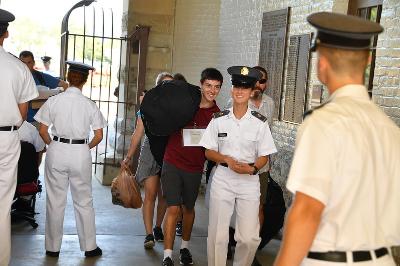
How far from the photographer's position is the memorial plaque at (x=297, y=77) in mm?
7512

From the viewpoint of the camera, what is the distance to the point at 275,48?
8.49 m

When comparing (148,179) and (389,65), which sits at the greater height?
(389,65)

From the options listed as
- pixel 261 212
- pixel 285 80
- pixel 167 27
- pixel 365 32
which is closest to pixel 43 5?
pixel 167 27

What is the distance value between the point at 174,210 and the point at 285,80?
286cm

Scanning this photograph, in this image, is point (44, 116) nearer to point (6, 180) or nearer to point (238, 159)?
point (6, 180)

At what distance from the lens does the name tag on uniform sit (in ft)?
19.2

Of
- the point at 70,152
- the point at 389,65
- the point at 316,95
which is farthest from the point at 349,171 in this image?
the point at 316,95

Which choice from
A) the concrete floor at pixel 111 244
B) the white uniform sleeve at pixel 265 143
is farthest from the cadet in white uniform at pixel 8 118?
the white uniform sleeve at pixel 265 143

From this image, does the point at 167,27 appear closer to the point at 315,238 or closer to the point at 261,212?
the point at 261,212

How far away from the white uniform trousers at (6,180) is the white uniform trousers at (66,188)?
22.1 inches

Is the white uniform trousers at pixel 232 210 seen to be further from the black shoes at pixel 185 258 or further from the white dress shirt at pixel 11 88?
the white dress shirt at pixel 11 88

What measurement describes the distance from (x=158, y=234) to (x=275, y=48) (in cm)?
285

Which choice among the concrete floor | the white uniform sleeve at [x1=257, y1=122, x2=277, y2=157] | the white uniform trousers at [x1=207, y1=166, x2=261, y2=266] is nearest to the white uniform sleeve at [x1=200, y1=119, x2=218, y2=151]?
the white uniform trousers at [x1=207, y1=166, x2=261, y2=266]

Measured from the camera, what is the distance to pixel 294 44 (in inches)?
312
